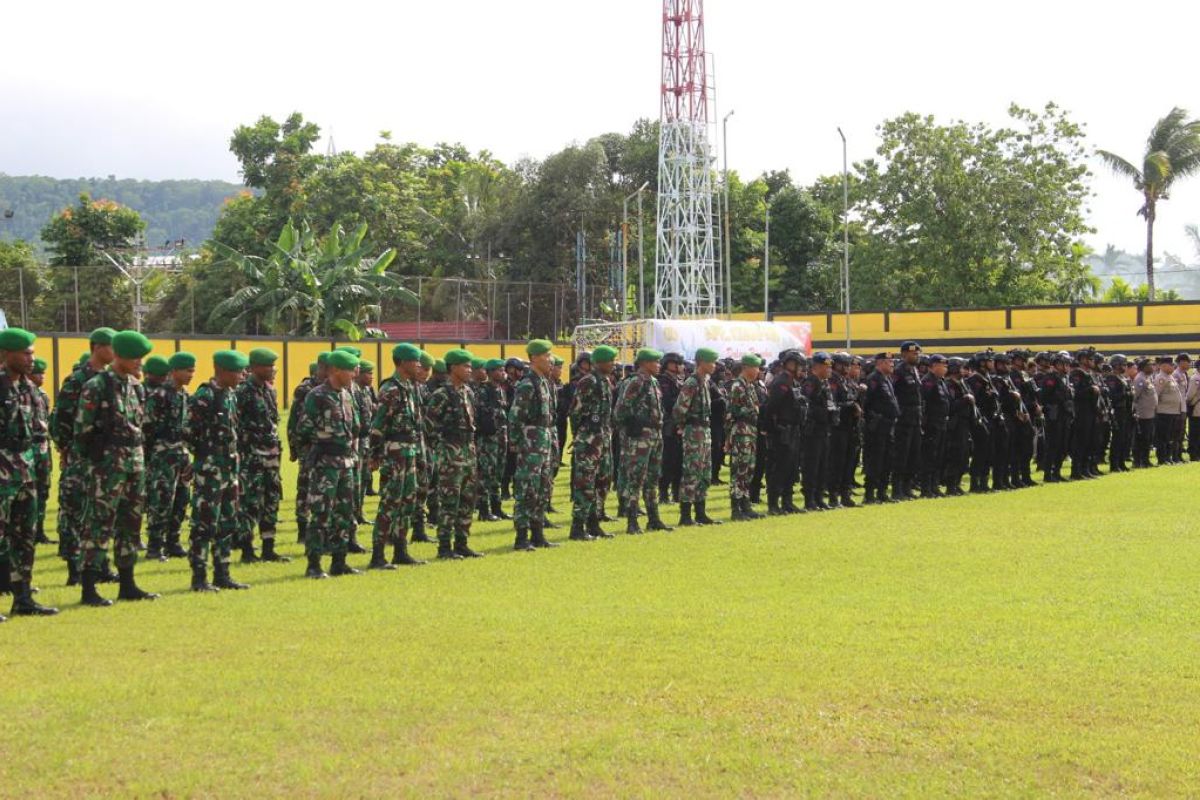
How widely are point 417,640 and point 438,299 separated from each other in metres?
46.1

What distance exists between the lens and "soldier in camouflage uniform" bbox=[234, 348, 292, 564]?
12.3 m

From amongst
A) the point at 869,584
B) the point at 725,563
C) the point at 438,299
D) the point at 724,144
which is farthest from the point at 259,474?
the point at 438,299

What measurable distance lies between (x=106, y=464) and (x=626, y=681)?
4498 mm

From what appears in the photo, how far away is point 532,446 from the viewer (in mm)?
13281

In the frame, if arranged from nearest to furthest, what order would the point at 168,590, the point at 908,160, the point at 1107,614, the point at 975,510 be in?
the point at 1107,614 → the point at 168,590 → the point at 975,510 → the point at 908,160

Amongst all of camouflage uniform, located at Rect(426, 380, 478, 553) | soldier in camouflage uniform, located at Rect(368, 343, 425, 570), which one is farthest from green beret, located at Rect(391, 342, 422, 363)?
Answer: camouflage uniform, located at Rect(426, 380, 478, 553)

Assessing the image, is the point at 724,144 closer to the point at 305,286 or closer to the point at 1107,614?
the point at 305,286

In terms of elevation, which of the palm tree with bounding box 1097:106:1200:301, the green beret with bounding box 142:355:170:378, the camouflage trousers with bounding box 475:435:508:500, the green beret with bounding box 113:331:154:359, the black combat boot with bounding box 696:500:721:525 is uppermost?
the palm tree with bounding box 1097:106:1200:301

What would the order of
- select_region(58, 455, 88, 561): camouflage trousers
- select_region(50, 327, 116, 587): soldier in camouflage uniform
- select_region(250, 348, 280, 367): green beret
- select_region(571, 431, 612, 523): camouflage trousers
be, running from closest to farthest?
select_region(50, 327, 116, 587): soldier in camouflage uniform → select_region(58, 455, 88, 561): camouflage trousers → select_region(250, 348, 280, 367): green beret → select_region(571, 431, 612, 523): camouflage trousers

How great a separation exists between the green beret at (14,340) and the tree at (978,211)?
152 ft

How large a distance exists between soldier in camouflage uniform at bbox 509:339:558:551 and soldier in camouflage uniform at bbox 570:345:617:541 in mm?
348

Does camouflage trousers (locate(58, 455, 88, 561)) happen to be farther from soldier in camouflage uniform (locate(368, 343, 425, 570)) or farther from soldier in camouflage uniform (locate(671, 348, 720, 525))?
soldier in camouflage uniform (locate(671, 348, 720, 525))

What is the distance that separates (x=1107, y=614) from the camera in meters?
9.02

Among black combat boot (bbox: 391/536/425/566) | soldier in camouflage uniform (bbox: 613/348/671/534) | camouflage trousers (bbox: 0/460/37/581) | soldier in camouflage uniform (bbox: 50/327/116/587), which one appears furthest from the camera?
soldier in camouflage uniform (bbox: 613/348/671/534)
